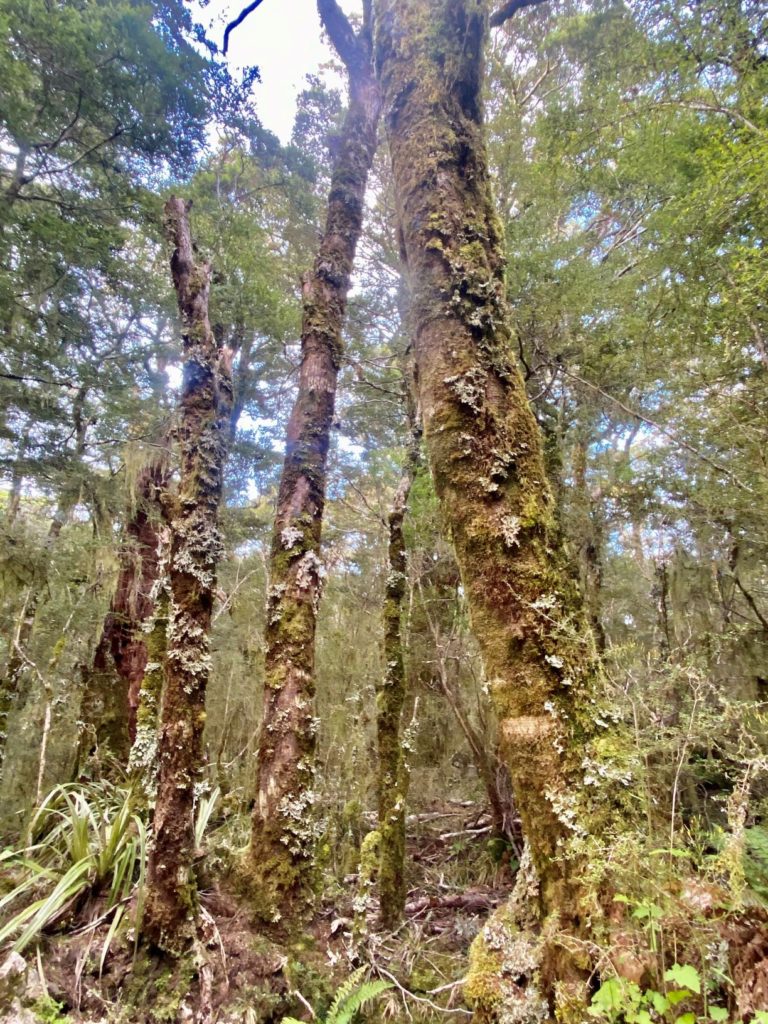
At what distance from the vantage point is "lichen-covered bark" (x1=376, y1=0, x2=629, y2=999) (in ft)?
4.20

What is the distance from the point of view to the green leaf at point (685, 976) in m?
0.90

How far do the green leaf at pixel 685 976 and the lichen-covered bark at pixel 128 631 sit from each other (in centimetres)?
555

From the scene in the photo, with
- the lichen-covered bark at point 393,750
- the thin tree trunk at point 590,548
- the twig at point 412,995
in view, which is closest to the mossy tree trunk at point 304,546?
the twig at point 412,995

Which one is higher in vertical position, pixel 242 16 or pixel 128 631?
pixel 242 16

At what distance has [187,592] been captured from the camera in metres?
2.61

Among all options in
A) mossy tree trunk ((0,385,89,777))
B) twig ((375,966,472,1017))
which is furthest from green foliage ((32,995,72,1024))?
mossy tree trunk ((0,385,89,777))

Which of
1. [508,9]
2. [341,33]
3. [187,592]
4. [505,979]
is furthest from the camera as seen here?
[341,33]

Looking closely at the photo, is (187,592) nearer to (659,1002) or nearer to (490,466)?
(490,466)

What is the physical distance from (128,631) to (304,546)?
13.3 ft

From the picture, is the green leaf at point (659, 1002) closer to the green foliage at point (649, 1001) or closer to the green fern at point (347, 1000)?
the green foliage at point (649, 1001)

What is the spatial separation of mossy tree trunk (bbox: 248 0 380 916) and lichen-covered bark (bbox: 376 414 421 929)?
0.79 metres

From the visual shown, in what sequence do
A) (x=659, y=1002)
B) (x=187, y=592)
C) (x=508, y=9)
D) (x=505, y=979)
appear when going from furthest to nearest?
1. (x=187, y=592)
2. (x=508, y=9)
3. (x=505, y=979)
4. (x=659, y=1002)

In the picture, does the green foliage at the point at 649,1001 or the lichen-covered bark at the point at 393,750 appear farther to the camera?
the lichen-covered bark at the point at 393,750

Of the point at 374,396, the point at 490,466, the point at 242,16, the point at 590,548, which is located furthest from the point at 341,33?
the point at 590,548
